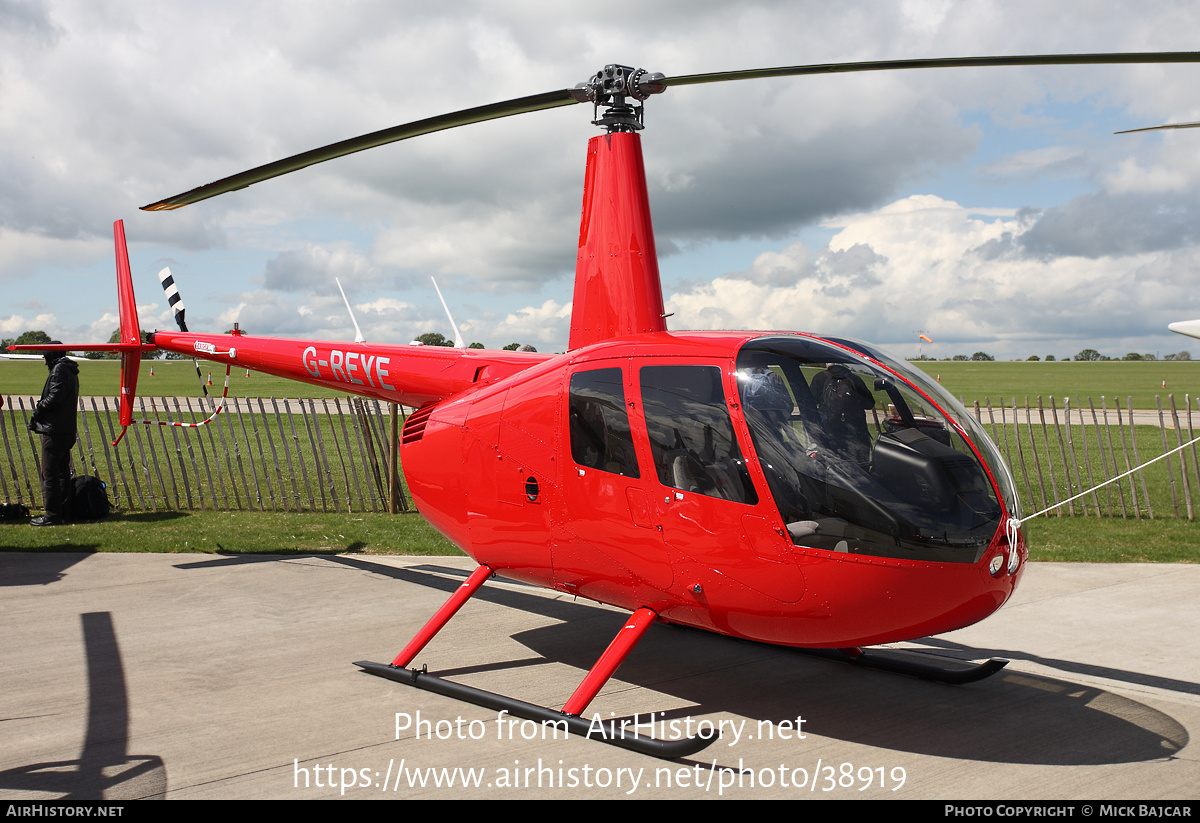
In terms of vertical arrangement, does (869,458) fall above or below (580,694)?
above

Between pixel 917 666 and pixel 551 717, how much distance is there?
8.54 feet

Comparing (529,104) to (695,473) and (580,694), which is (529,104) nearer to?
(695,473)

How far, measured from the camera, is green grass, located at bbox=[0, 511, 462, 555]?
384 inches

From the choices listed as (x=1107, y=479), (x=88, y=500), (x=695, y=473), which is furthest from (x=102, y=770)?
(x=1107, y=479)

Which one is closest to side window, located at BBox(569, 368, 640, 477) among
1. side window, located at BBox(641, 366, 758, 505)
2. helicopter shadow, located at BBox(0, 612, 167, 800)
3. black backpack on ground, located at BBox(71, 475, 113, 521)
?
side window, located at BBox(641, 366, 758, 505)

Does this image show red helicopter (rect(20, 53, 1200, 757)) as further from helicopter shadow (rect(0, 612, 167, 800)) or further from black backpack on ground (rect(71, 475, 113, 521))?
black backpack on ground (rect(71, 475, 113, 521))

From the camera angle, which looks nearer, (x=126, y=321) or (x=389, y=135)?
(x=389, y=135)

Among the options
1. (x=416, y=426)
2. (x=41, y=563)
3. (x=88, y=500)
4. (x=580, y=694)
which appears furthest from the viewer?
(x=88, y=500)

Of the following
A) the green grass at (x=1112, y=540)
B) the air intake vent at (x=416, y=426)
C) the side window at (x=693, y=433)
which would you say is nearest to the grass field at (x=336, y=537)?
the green grass at (x=1112, y=540)

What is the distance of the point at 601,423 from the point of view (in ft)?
16.1

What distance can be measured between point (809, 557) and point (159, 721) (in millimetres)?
3830

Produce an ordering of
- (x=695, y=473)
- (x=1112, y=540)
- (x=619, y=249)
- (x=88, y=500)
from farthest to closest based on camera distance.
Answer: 1. (x=88, y=500)
2. (x=1112, y=540)
3. (x=619, y=249)
4. (x=695, y=473)

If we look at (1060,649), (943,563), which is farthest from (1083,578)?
(943,563)

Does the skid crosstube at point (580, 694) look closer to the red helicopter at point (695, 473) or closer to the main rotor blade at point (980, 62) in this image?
the red helicopter at point (695, 473)
